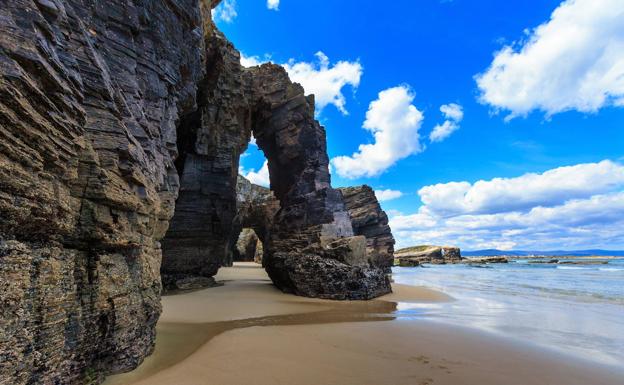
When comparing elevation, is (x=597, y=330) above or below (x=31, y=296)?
below

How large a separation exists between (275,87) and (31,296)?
21.7 meters

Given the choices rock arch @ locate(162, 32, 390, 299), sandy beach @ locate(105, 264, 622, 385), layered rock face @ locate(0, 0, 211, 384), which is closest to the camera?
layered rock face @ locate(0, 0, 211, 384)

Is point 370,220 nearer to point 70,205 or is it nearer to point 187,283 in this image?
point 187,283

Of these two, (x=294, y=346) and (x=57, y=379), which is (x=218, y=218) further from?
(x=57, y=379)

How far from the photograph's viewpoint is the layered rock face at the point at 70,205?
11.9 feet

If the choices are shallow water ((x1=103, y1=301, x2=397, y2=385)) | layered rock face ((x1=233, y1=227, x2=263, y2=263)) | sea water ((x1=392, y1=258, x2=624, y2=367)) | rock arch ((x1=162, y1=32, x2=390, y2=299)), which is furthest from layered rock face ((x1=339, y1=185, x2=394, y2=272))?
shallow water ((x1=103, y1=301, x2=397, y2=385))

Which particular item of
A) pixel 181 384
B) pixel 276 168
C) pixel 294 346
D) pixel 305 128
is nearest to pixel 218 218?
pixel 276 168

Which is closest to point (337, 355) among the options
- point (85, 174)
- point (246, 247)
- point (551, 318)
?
point (85, 174)

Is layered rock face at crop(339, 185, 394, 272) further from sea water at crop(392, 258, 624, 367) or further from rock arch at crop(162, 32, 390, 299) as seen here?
sea water at crop(392, 258, 624, 367)

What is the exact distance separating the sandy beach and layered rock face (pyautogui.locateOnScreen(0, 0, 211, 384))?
1.11 m

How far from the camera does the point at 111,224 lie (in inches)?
215

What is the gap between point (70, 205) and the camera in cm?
465

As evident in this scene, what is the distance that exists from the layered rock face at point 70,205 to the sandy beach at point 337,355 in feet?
3.64

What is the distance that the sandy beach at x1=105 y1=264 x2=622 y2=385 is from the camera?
583cm
